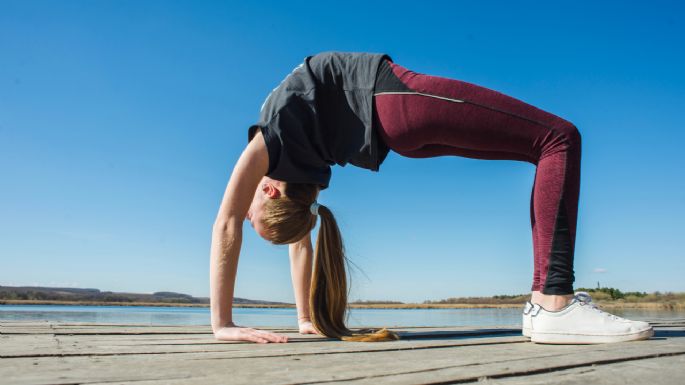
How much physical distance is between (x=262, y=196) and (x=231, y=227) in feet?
1.10

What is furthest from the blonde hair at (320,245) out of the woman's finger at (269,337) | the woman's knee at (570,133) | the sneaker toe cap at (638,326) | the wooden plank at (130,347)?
the woman's knee at (570,133)

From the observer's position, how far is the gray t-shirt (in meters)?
2.63

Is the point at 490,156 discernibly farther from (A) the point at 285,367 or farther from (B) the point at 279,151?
(A) the point at 285,367

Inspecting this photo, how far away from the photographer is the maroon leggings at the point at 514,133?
8.02 feet

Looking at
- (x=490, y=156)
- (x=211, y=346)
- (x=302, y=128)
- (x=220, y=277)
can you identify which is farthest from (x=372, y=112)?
(x=211, y=346)

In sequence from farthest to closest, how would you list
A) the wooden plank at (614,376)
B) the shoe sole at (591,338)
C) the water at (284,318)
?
the water at (284,318), the shoe sole at (591,338), the wooden plank at (614,376)

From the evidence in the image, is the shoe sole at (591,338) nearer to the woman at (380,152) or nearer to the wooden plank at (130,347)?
the woman at (380,152)

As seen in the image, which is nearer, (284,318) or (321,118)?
(321,118)

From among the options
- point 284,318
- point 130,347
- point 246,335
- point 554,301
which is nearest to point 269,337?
point 246,335

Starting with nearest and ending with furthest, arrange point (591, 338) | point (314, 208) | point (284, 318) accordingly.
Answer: point (591, 338), point (314, 208), point (284, 318)

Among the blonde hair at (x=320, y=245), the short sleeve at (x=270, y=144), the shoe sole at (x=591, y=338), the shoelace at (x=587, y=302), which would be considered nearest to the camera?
the shoe sole at (x=591, y=338)

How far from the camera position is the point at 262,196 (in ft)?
9.39

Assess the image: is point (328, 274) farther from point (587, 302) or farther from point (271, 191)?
point (587, 302)

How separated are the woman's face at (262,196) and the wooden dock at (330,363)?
84 cm
